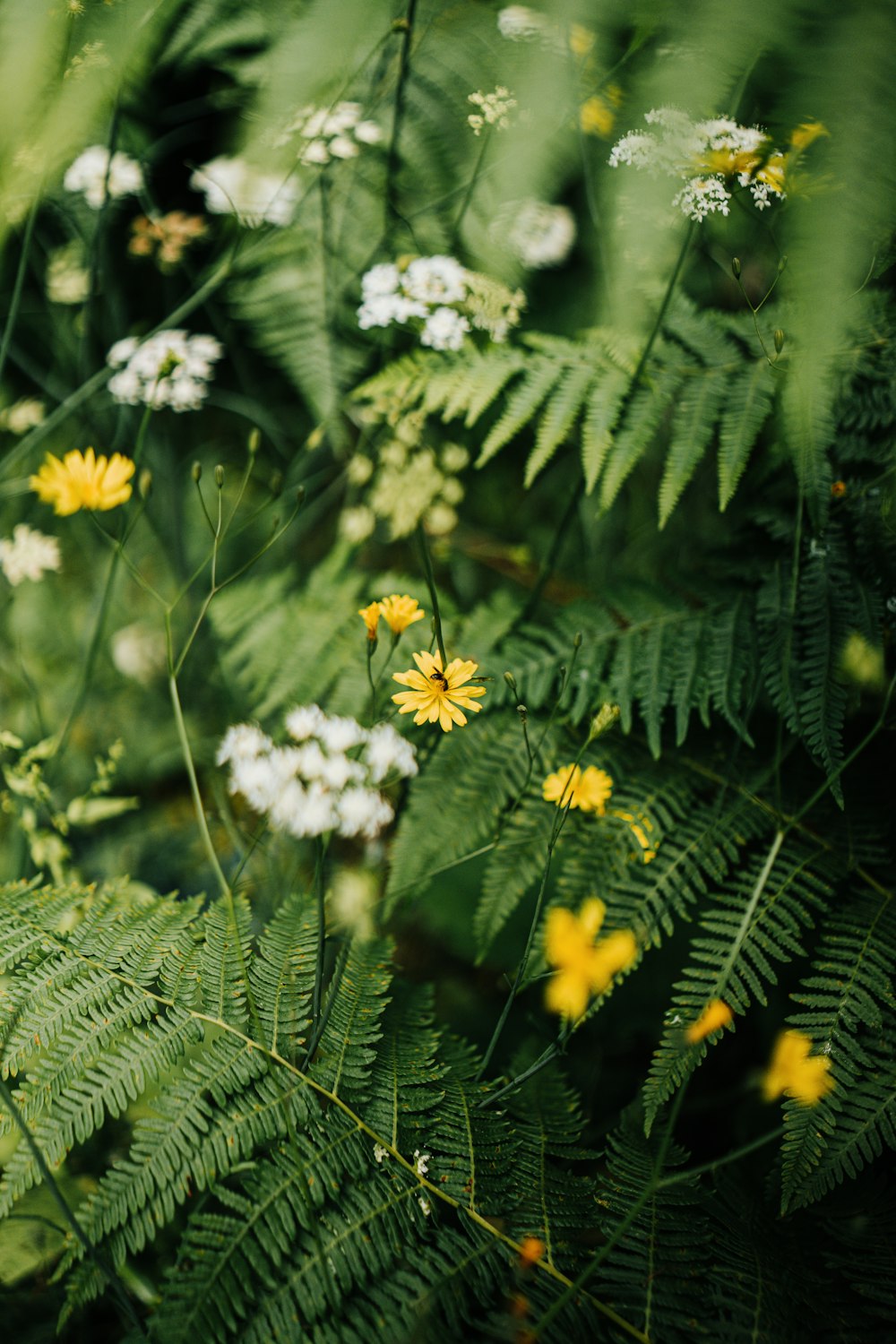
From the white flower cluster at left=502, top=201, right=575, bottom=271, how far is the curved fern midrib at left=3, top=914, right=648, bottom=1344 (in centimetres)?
182

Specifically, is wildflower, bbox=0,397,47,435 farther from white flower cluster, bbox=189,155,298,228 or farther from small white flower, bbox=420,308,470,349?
small white flower, bbox=420,308,470,349

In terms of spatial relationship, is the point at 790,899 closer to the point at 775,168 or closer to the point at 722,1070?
the point at 722,1070

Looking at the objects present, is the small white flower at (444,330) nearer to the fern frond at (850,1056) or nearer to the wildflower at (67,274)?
the wildflower at (67,274)

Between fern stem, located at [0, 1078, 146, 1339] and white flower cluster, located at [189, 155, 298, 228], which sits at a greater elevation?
white flower cluster, located at [189, 155, 298, 228]

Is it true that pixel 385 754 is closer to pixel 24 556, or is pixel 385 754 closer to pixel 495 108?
pixel 24 556

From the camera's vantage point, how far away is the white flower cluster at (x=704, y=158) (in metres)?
1.06

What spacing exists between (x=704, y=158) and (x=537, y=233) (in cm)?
100

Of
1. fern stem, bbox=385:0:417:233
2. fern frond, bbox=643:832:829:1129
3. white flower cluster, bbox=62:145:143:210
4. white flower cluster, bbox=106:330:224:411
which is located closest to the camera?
fern frond, bbox=643:832:829:1129

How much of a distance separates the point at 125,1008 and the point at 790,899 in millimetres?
1033

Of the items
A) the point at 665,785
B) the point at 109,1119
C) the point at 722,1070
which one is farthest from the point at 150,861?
the point at 722,1070

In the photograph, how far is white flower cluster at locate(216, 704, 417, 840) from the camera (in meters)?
1.23

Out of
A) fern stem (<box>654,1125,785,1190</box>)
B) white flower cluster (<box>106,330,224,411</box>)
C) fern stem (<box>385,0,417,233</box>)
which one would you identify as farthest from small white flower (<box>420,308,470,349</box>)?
fern stem (<box>654,1125,785,1190</box>)

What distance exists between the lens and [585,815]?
1381 millimetres

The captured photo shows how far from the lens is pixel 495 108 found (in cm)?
138
